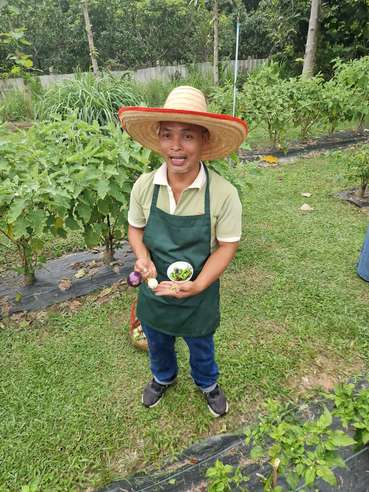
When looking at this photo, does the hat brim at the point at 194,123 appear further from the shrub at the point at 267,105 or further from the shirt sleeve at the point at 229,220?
the shrub at the point at 267,105

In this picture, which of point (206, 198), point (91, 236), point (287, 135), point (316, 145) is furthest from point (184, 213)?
point (287, 135)

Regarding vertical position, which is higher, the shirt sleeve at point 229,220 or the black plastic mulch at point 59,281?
the shirt sleeve at point 229,220

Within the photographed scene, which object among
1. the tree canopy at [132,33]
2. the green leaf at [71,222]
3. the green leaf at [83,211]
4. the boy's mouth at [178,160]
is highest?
the tree canopy at [132,33]

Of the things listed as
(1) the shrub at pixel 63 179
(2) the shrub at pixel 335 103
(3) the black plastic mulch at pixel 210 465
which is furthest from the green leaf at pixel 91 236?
(2) the shrub at pixel 335 103

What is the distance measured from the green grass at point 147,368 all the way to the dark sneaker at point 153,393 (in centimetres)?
4

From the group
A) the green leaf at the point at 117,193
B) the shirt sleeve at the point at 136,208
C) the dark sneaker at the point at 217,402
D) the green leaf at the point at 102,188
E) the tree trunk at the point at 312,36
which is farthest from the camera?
the tree trunk at the point at 312,36

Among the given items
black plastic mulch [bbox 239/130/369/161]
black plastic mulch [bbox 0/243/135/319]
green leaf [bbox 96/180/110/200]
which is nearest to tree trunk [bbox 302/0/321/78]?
black plastic mulch [bbox 239/130/369/161]

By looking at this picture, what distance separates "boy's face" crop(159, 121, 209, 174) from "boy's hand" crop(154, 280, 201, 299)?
0.46 meters

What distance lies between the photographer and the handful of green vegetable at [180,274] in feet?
5.04

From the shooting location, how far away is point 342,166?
18.6ft

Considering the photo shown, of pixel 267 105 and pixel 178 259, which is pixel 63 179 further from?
pixel 267 105

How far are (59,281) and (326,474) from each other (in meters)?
2.55

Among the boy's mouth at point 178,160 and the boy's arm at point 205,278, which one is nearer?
the boy's mouth at point 178,160

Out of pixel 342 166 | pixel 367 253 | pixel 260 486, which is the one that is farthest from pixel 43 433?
pixel 342 166
